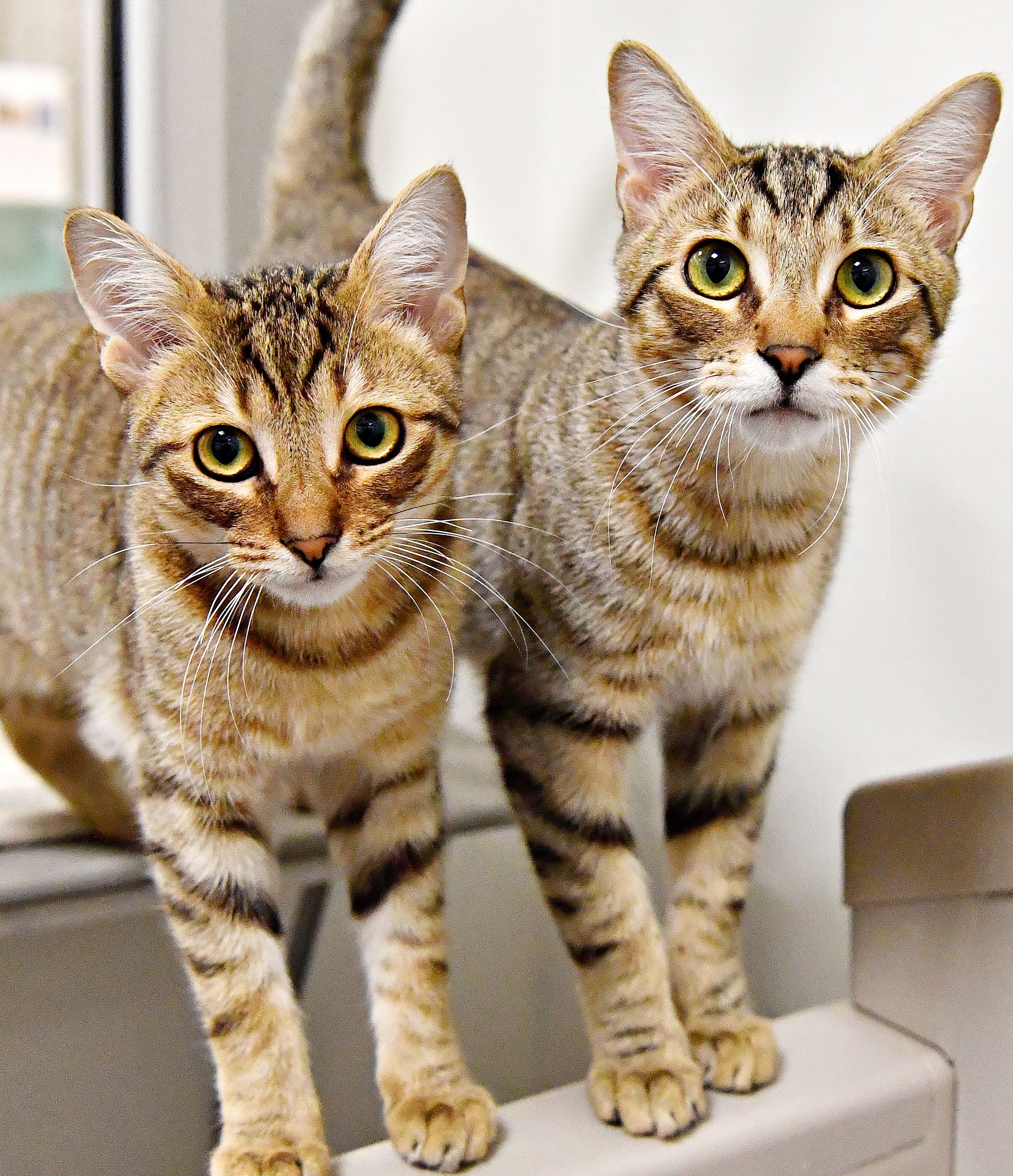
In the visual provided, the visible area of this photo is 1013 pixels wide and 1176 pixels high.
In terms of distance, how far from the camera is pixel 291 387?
2.58 ft

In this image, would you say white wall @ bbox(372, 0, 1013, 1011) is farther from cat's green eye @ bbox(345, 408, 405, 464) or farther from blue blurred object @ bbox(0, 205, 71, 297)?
blue blurred object @ bbox(0, 205, 71, 297)

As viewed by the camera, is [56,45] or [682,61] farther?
[56,45]

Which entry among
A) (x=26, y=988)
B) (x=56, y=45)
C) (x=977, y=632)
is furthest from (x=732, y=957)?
(x=56, y=45)

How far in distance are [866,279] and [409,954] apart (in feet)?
2.05

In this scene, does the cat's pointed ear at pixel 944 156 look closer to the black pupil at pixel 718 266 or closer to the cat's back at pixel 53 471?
the black pupil at pixel 718 266

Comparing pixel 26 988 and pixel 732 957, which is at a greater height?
pixel 732 957

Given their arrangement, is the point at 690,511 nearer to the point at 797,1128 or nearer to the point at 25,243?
the point at 797,1128

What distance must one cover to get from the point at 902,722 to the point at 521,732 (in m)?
0.45

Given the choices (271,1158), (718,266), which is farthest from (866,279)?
(271,1158)

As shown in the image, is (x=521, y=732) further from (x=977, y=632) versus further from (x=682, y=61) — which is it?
(x=682, y=61)

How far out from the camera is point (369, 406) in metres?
0.81

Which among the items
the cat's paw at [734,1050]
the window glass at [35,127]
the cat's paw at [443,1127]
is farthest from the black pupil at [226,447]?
the window glass at [35,127]

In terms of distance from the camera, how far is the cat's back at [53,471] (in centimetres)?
109

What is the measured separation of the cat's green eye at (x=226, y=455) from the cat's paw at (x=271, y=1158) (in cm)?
47
